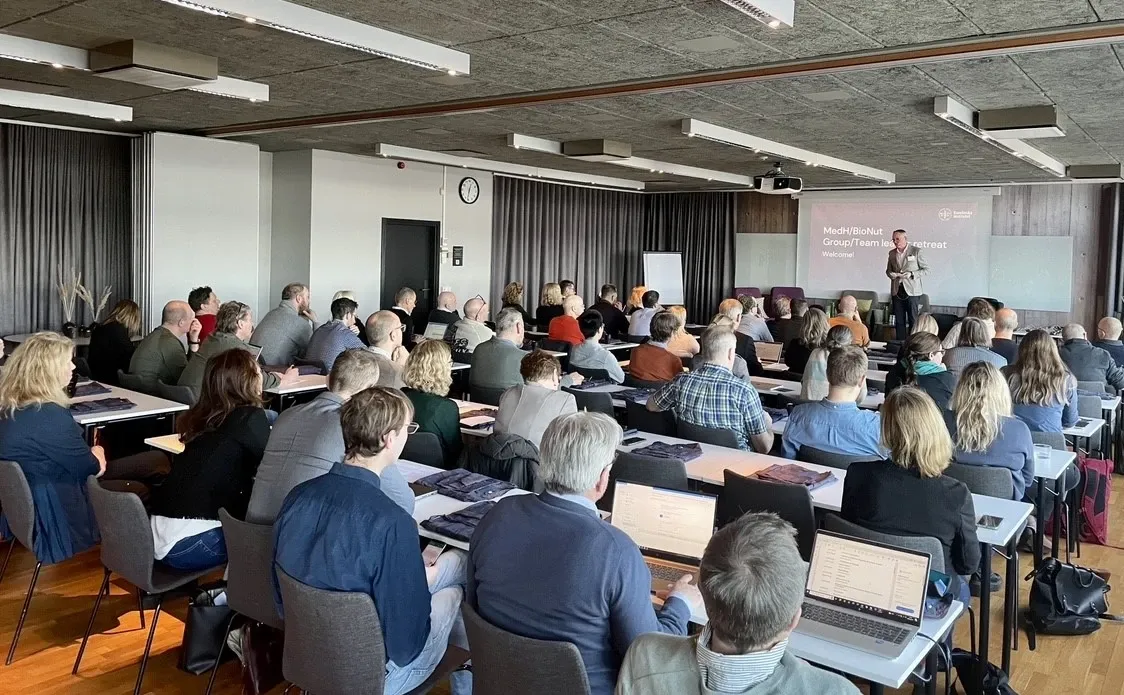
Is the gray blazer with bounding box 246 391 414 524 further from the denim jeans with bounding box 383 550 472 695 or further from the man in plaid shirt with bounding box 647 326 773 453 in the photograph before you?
the man in plaid shirt with bounding box 647 326 773 453

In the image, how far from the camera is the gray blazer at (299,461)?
325 cm

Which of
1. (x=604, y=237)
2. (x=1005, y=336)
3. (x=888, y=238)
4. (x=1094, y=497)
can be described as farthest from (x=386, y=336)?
(x=604, y=237)

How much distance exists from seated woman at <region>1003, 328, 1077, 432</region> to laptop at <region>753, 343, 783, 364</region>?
3.28 metres

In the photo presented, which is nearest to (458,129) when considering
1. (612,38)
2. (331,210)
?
(331,210)

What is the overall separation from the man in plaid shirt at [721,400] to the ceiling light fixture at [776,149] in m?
3.16

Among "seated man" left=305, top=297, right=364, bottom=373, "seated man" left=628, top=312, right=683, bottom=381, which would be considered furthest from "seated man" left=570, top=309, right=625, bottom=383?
"seated man" left=305, top=297, right=364, bottom=373

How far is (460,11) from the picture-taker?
447 cm

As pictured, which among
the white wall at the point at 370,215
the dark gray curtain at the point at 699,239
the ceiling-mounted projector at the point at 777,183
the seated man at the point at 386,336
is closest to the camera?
the seated man at the point at 386,336

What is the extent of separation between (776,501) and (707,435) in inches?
49.9

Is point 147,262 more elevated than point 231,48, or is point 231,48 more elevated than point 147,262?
point 231,48

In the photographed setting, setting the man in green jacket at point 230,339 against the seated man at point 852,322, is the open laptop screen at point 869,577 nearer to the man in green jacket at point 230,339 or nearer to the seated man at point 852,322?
the man in green jacket at point 230,339

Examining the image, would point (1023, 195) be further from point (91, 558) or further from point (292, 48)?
point (91, 558)

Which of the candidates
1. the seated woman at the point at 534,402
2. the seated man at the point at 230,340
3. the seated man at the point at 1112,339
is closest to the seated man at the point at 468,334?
the seated man at the point at 230,340

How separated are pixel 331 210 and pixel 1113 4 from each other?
8.73 meters
